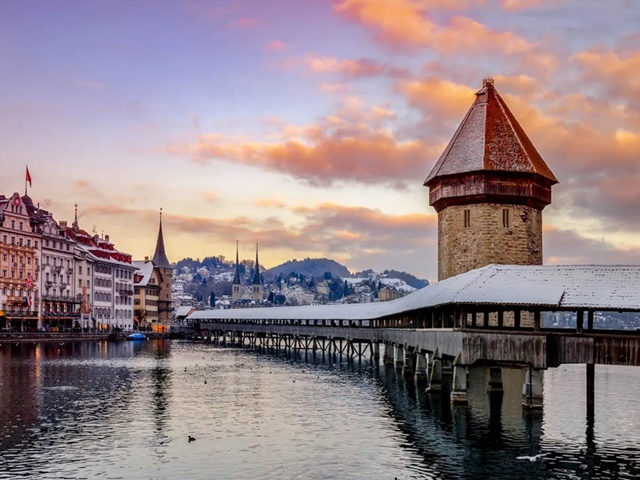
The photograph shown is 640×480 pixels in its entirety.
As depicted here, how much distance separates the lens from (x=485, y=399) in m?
41.9

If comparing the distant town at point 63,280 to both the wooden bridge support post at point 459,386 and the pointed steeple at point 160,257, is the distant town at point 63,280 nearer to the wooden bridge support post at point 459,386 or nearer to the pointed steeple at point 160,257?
the pointed steeple at point 160,257

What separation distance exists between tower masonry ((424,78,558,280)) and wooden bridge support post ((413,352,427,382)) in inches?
498

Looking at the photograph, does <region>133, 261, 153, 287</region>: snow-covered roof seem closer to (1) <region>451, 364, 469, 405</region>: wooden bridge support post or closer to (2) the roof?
(2) the roof

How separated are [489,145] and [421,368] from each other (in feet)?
70.6

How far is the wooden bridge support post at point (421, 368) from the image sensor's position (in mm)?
52906

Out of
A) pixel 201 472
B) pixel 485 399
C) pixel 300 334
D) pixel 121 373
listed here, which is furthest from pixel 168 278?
pixel 201 472

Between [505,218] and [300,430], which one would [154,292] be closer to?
[505,218]

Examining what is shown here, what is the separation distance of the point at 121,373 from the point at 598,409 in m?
34.8

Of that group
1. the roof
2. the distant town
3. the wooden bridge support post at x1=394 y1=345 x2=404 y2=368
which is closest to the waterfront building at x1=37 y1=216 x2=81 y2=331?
the distant town

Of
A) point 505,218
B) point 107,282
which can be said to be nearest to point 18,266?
point 107,282

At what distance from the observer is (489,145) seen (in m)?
66.3

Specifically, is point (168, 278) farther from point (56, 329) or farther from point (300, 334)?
Result: point (300, 334)

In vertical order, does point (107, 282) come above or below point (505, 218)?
below

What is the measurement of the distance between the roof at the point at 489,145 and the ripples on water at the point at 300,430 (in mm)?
17971
